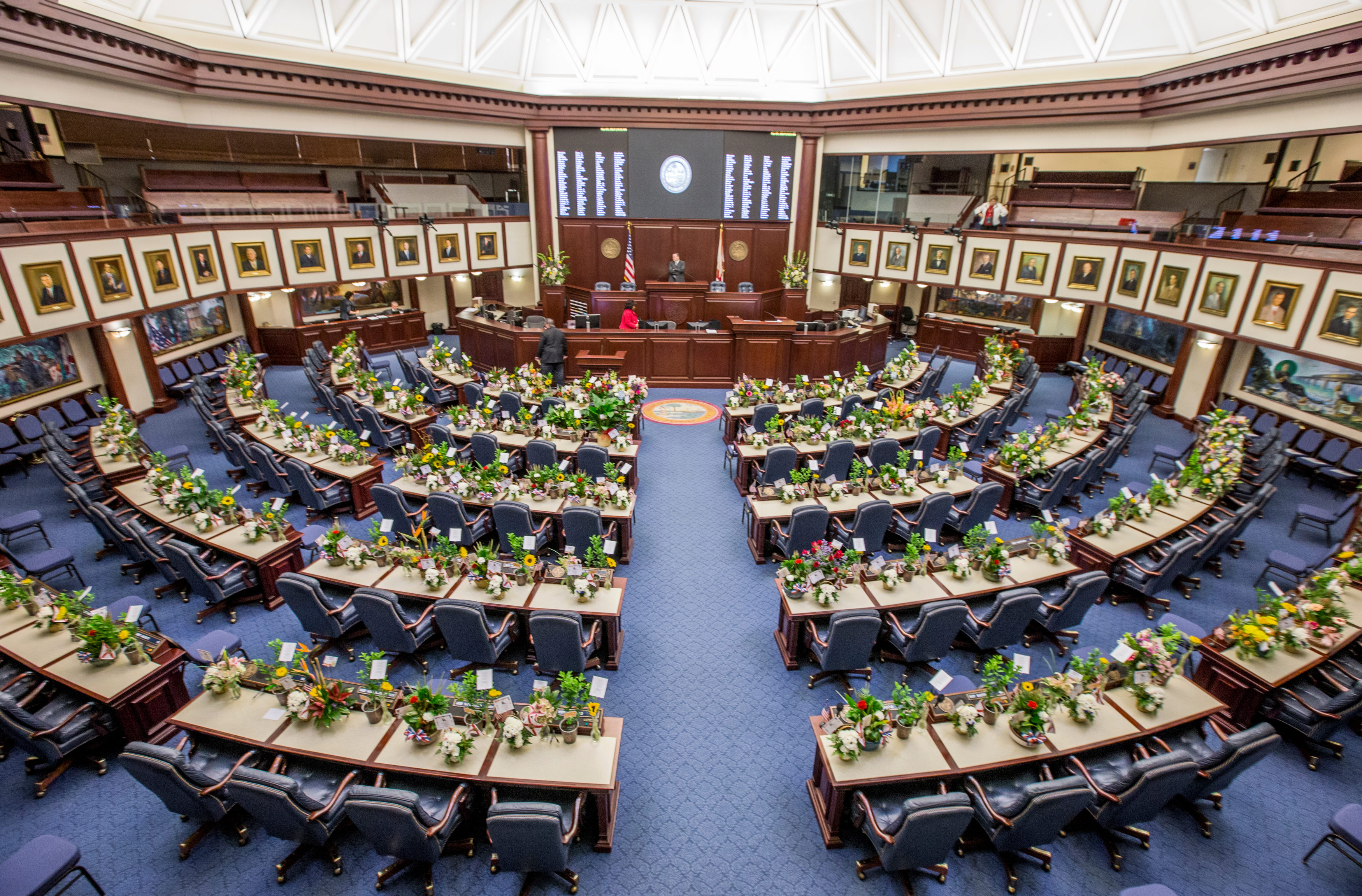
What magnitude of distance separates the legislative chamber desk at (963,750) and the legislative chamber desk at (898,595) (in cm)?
162

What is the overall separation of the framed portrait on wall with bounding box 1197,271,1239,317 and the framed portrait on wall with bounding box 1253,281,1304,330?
0.68 metres

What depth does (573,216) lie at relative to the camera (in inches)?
829

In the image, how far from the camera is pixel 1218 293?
A: 1326cm

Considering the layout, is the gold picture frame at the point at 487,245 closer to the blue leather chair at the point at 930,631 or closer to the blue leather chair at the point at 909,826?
the blue leather chair at the point at 930,631

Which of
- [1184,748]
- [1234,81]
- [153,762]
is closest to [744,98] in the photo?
[1234,81]

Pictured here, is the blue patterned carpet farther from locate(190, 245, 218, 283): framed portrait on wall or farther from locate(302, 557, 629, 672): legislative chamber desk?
locate(190, 245, 218, 283): framed portrait on wall

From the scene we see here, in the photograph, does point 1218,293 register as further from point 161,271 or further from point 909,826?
point 161,271

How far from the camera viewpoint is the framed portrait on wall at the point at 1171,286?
1416 cm

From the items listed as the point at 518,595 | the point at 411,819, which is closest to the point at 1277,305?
the point at 518,595

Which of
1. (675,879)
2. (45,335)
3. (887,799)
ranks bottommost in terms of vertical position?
(675,879)

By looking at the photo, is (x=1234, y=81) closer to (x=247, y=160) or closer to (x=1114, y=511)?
(x=1114, y=511)

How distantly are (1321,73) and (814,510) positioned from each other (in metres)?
12.3

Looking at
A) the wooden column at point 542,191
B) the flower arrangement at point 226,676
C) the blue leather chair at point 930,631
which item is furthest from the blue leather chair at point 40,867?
the wooden column at point 542,191

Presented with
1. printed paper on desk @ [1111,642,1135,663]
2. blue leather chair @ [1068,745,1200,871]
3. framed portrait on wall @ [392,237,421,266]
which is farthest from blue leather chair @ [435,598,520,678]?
framed portrait on wall @ [392,237,421,266]
